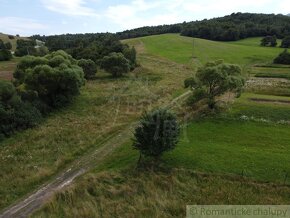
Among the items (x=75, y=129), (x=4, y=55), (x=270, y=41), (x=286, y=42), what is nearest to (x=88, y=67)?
(x=75, y=129)

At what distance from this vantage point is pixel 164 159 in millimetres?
30484

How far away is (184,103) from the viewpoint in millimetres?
48688

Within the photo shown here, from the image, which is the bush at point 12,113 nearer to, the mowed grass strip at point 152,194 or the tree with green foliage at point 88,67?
the mowed grass strip at point 152,194

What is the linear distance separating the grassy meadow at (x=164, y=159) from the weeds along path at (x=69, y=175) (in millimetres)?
803

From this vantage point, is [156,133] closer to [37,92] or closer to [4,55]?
[37,92]

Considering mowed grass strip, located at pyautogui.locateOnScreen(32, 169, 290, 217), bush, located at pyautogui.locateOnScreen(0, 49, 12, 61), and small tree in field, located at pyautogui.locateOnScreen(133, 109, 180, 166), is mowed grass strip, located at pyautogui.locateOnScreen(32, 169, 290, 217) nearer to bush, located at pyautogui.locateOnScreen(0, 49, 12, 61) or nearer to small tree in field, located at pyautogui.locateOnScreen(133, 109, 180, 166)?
small tree in field, located at pyautogui.locateOnScreen(133, 109, 180, 166)

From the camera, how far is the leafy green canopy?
28.9m

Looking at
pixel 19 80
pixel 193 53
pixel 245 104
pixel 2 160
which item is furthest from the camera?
pixel 193 53

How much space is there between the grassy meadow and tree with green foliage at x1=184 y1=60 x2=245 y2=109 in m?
2.84

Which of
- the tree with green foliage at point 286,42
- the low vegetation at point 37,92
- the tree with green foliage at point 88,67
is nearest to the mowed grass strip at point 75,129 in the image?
the low vegetation at point 37,92

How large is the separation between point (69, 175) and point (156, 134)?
848 centimetres

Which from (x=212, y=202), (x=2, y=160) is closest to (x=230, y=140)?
(x=212, y=202)

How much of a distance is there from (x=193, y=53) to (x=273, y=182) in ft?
251

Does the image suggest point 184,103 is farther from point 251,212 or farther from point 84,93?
point 251,212
